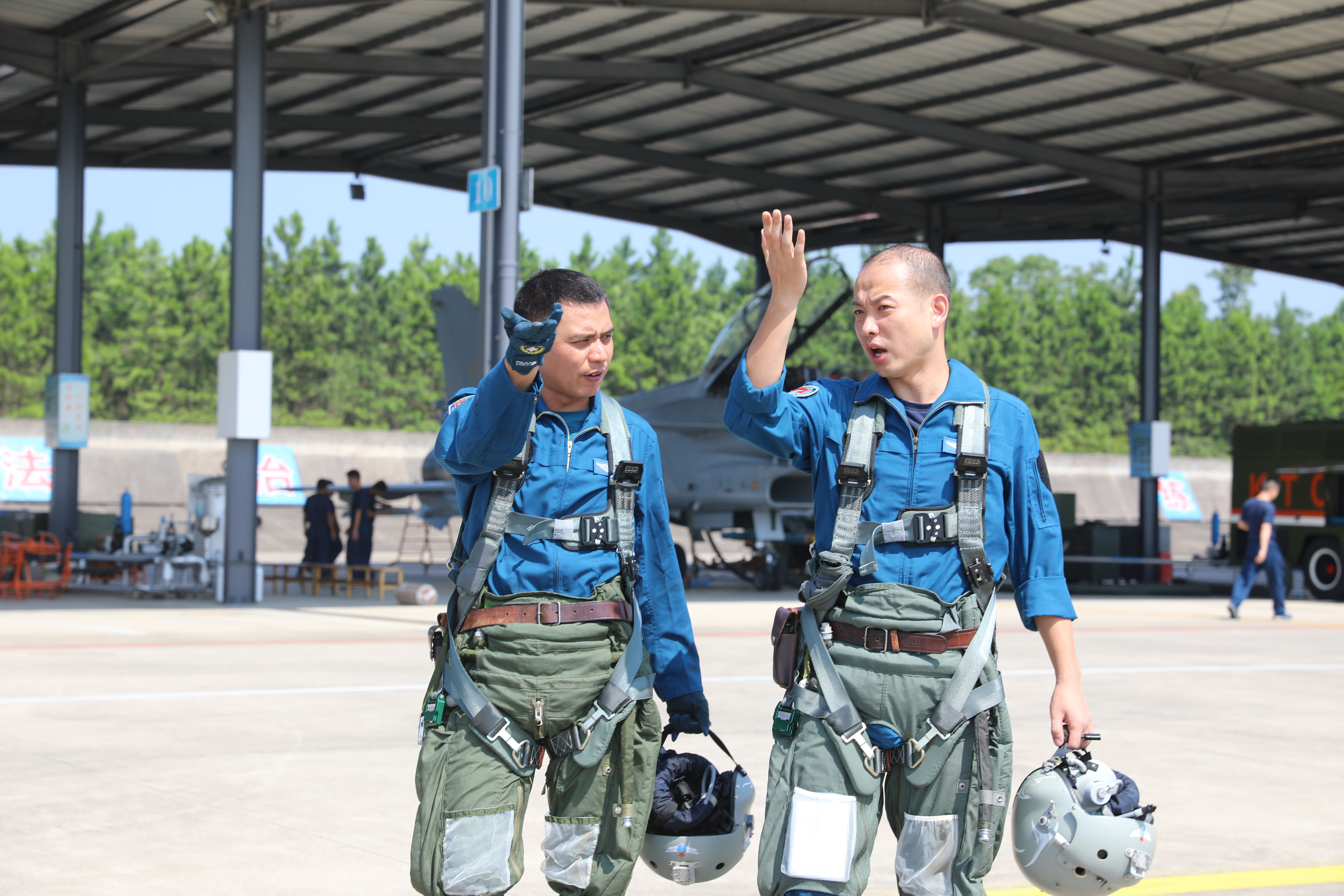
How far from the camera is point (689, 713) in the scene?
3568mm

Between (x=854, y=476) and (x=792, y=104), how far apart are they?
20078 mm

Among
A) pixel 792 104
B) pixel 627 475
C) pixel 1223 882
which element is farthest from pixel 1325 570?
pixel 627 475

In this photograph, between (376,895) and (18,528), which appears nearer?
(376,895)

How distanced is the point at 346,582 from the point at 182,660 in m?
8.68

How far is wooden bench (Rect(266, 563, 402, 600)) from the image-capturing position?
1938 cm

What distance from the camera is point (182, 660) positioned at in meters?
11.1

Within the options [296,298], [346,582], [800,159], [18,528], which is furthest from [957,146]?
[296,298]

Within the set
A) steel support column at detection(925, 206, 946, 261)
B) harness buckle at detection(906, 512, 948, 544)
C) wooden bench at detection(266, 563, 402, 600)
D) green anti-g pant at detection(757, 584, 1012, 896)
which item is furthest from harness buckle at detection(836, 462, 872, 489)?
steel support column at detection(925, 206, 946, 261)

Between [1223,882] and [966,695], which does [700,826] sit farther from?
[1223,882]

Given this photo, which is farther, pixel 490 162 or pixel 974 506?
pixel 490 162

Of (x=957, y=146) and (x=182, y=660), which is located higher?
(x=957, y=146)

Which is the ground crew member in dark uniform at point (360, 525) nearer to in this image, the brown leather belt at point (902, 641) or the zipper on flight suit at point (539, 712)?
the zipper on flight suit at point (539, 712)

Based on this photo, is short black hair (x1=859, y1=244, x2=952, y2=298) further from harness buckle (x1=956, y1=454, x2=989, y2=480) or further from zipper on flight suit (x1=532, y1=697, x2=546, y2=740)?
zipper on flight suit (x1=532, y1=697, x2=546, y2=740)

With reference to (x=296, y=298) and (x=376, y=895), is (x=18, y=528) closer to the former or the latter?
(x=376, y=895)
